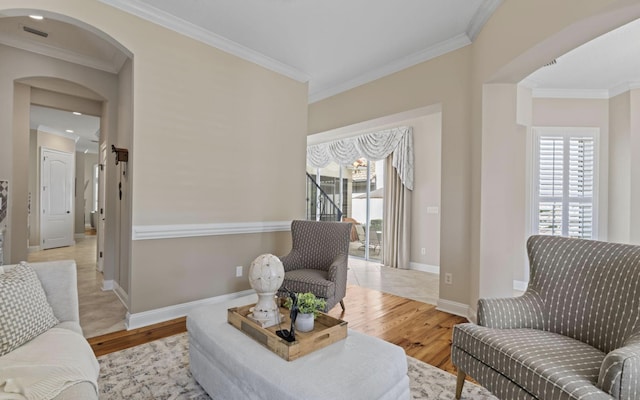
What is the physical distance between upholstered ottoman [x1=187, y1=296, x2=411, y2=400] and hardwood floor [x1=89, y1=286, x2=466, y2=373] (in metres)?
1.01

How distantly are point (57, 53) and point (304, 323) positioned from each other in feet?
13.7

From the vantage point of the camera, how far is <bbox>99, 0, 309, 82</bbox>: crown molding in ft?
8.97

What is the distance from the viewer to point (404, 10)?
2824 millimetres

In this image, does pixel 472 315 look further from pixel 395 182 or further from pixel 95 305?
pixel 95 305

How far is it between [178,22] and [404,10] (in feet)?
7.34

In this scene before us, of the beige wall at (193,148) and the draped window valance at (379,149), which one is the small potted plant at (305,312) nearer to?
the beige wall at (193,148)

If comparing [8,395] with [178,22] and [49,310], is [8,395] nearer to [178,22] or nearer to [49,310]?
[49,310]

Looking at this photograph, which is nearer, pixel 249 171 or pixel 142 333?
pixel 142 333

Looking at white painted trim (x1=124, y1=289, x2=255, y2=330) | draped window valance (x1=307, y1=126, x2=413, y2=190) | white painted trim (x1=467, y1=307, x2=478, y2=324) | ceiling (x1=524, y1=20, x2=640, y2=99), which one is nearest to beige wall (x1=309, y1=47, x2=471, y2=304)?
white painted trim (x1=467, y1=307, x2=478, y2=324)

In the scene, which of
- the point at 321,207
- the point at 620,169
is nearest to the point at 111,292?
the point at 321,207

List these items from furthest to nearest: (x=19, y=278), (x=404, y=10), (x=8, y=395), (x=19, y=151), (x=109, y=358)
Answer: (x=19, y=151)
(x=404, y=10)
(x=109, y=358)
(x=19, y=278)
(x=8, y=395)

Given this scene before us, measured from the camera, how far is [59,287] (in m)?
1.71

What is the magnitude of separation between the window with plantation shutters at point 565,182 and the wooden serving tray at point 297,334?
414cm

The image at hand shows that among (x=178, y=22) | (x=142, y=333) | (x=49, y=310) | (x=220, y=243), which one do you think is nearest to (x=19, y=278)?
(x=49, y=310)
